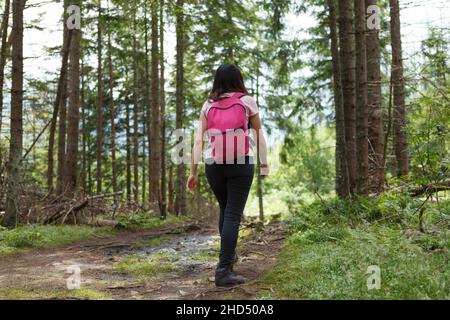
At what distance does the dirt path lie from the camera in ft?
14.8

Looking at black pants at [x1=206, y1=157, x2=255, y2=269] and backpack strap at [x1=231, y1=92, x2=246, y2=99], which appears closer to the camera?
black pants at [x1=206, y1=157, x2=255, y2=269]

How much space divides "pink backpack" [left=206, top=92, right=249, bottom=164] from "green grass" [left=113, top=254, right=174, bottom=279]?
77.7 inches

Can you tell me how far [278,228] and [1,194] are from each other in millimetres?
6459

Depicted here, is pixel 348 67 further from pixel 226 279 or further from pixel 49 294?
pixel 49 294

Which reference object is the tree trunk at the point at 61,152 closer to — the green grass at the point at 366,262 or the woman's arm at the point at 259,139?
the green grass at the point at 366,262

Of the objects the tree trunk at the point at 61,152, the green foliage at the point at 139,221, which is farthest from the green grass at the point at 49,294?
the tree trunk at the point at 61,152

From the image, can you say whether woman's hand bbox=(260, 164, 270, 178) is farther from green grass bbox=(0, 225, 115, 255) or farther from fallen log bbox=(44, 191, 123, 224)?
fallen log bbox=(44, 191, 123, 224)

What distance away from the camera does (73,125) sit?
12.4m

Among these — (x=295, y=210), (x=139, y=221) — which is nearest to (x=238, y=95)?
(x=295, y=210)

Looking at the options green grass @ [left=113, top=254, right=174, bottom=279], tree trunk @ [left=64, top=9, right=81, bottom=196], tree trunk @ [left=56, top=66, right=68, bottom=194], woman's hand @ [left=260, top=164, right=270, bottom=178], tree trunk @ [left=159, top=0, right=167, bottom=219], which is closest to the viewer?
woman's hand @ [left=260, top=164, right=270, bottom=178]

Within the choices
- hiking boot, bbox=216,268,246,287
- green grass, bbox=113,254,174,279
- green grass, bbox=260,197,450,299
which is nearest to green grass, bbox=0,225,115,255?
green grass, bbox=113,254,174,279

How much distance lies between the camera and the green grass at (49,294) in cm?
419

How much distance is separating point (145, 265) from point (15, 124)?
499 centimetres
